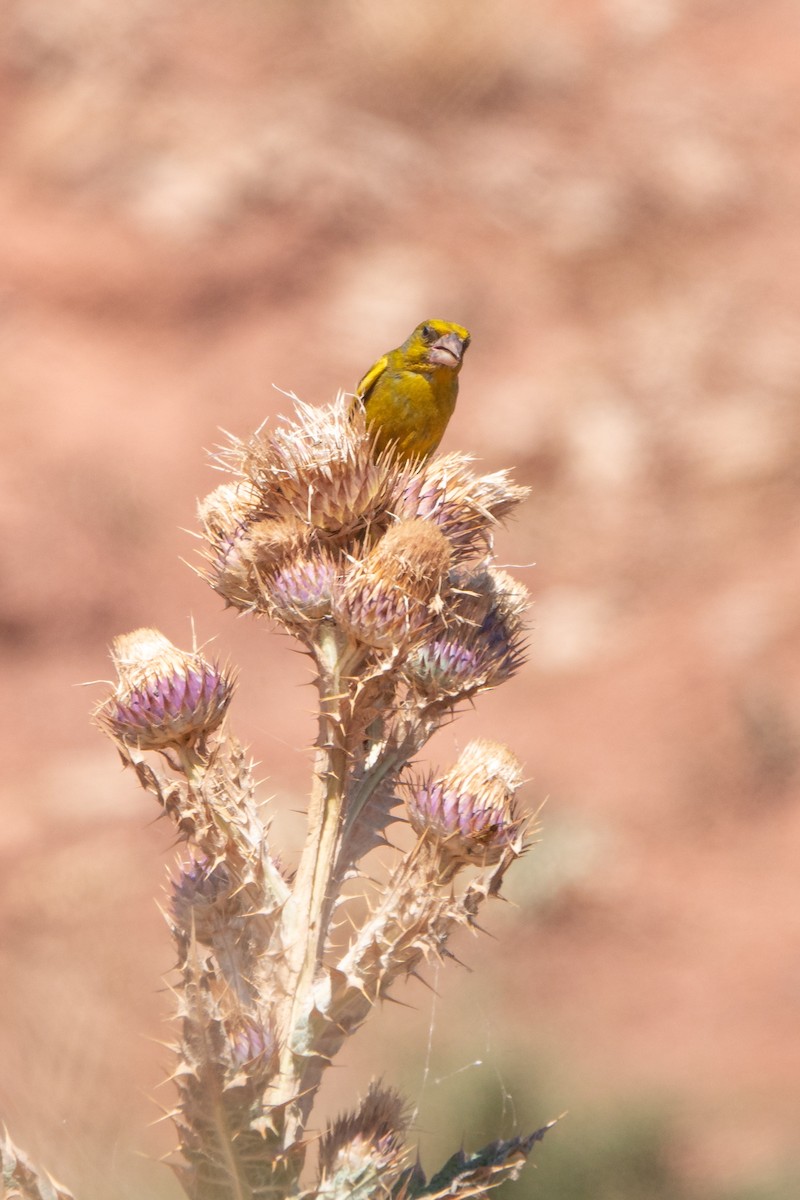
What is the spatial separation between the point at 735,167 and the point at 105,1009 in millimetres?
14280

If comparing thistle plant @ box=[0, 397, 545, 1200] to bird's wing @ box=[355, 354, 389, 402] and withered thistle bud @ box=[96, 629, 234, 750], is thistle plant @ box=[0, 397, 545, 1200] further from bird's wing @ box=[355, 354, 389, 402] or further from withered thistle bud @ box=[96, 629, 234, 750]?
bird's wing @ box=[355, 354, 389, 402]

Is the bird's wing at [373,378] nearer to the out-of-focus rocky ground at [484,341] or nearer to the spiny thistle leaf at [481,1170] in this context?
the spiny thistle leaf at [481,1170]

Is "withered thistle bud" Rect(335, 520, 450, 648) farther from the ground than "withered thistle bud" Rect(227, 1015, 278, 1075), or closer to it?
farther from the ground

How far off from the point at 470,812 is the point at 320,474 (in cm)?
72

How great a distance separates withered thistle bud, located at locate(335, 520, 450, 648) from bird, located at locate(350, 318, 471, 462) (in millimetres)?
1830

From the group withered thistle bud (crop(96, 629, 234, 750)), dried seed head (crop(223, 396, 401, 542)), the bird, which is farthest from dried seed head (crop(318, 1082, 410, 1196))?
the bird

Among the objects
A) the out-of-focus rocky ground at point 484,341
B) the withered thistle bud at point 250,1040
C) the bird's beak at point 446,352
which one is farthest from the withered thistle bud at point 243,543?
the out-of-focus rocky ground at point 484,341

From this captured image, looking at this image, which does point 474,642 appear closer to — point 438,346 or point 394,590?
point 394,590

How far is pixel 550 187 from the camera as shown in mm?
14781

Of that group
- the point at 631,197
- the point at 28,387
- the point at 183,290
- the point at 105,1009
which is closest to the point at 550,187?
the point at 631,197

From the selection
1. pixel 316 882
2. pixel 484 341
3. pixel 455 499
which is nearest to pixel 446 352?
pixel 455 499

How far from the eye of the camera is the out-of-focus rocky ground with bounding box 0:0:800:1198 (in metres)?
12.2

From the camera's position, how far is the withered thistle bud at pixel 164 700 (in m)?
2.43

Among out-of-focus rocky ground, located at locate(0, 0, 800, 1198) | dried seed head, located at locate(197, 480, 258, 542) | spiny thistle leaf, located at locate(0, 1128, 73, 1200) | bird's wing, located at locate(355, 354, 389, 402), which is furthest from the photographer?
out-of-focus rocky ground, located at locate(0, 0, 800, 1198)
